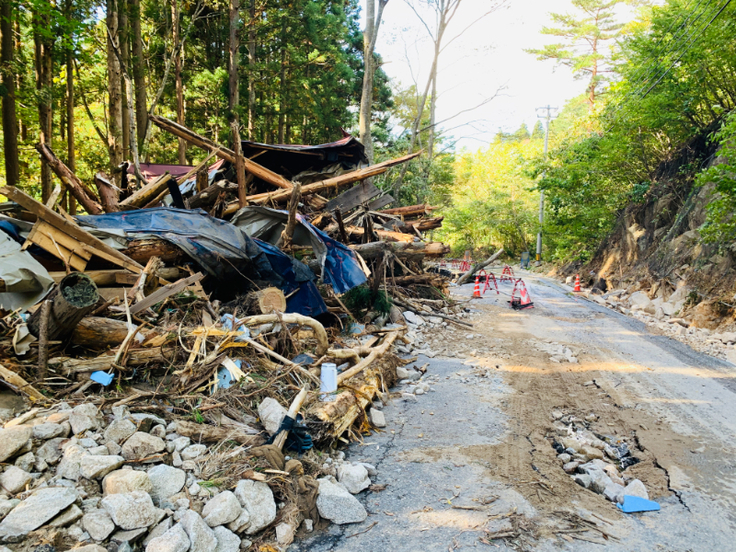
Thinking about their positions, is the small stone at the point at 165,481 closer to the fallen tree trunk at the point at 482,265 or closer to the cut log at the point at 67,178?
the cut log at the point at 67,178

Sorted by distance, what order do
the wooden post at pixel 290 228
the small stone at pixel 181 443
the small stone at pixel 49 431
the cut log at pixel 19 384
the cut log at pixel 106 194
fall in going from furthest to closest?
1. the cut log at pixel 106 194
2. the wooden post at pixel 290 228
3. the cut log at pixel 19 384
4. the small stone at pixel 181 443
5. the small stone at pixel 49 431

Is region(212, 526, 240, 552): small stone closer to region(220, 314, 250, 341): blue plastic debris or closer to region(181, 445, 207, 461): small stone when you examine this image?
region(181, 445, 207, 461): small stone

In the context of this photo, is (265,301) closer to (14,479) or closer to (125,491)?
(125,491)

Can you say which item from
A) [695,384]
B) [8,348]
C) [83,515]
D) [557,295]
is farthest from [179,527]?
[557,295]

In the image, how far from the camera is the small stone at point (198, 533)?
101 inches

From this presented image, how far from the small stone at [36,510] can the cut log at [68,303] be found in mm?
1661

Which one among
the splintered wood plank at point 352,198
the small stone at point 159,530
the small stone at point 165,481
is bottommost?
the small stone at point 159,530

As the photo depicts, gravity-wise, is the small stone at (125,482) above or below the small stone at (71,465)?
below

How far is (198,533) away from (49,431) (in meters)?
1.39

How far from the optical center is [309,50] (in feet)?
70.7

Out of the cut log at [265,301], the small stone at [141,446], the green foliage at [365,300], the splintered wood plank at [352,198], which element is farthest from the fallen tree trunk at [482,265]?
the small stone at [141,446]

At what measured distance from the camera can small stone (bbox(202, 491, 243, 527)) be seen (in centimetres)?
277

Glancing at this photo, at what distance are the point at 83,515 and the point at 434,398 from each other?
13.8 ft

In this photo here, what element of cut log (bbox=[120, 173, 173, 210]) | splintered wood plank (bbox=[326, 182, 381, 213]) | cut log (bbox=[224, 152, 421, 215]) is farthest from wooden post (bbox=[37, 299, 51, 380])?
splintered wood plank (bbox=[326, 182, 381, 213])
